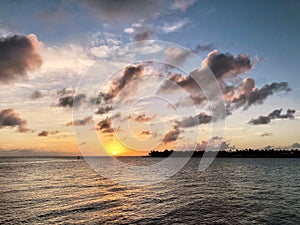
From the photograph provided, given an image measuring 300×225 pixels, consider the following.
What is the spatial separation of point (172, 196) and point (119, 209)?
13671 millimetres

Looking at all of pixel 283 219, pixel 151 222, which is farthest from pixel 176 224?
pixel 283 219

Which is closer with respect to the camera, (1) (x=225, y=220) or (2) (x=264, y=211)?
(1) (x=225, y=220)

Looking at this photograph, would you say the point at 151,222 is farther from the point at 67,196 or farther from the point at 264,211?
the point at 67,196

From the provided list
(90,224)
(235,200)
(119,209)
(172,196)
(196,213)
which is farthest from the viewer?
(172,196)

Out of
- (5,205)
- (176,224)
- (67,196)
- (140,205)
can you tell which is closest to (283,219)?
(176,224)

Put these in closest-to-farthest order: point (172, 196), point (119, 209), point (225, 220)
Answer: point (225, 220), point (119, 209), point (172, 196)

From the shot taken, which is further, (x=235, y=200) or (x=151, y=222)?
(x=235, y=200)

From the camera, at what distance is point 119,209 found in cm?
3722

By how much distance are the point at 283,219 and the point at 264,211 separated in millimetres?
3934

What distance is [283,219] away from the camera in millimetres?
32594

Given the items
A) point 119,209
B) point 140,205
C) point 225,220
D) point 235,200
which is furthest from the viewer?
point 235,200

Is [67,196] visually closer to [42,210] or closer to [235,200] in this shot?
[42,210]

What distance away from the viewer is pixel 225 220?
31.4 m

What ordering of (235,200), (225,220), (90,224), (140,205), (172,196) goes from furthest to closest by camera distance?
1. (172,196)
2. (235,200)
3. (140,205)
4. (225,220)
5. (90,224)
